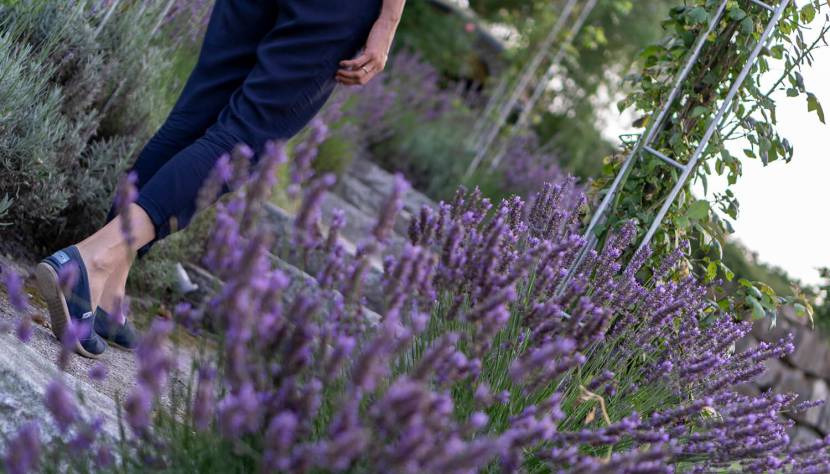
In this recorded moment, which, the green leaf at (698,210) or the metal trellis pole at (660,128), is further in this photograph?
the green leaf at (698,210)

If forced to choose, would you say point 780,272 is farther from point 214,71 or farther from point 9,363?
point 9,363

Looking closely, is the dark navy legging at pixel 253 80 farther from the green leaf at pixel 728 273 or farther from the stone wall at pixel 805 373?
the stone wall at pixel 805 373

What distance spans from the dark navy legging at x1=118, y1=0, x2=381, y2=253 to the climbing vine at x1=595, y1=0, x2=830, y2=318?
121 centimetres

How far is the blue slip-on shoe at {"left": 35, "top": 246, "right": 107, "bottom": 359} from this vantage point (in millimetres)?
1881

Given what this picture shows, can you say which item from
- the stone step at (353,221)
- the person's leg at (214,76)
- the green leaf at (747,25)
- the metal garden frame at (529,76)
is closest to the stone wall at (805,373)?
the metal garden frame at (529,76)

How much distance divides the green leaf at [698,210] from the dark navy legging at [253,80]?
4.44 ft

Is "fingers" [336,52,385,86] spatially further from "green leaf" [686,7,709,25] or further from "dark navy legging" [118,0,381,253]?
"green leaf" [686,7,709,25]

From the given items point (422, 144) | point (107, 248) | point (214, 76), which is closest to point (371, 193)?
point (422, 144)

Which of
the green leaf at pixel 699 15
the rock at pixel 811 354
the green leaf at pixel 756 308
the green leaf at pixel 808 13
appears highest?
the green leaf at pixel 808 13

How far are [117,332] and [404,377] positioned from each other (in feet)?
3.94

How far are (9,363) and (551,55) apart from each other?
25.8 feet

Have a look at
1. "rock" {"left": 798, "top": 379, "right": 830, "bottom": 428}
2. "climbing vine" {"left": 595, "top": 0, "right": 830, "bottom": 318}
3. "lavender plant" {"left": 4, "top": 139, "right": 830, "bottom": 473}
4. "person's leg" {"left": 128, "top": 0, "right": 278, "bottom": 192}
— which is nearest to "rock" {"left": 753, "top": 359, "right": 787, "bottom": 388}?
"rock" {"left": 798, "top": 379, "right": 830, "bottom": 428}

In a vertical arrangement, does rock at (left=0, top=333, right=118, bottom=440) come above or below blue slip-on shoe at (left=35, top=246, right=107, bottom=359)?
above

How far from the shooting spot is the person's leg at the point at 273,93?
77.2 inches
